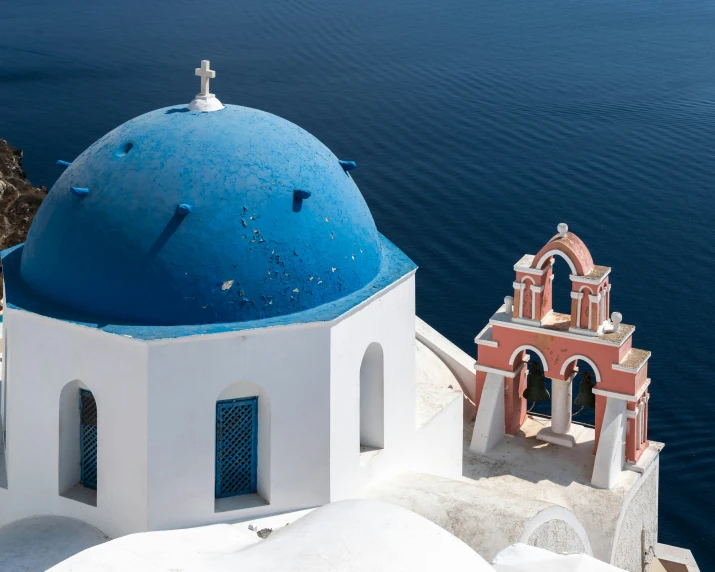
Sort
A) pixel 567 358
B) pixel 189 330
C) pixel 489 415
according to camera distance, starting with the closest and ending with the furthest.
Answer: pixel 189 330 < pixel 567 358 < pixel 489 415

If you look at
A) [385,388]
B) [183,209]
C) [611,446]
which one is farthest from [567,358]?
[183,209]

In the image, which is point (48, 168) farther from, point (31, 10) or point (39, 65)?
point (31, 10)

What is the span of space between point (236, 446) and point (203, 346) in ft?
2.88

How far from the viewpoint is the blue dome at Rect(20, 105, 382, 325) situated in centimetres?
725

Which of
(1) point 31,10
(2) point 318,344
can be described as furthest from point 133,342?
(1) point 31,10

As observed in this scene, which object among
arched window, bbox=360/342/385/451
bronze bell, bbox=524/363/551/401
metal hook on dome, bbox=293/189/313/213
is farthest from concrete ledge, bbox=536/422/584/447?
metal hook on dome, bbox=293/189/313/213

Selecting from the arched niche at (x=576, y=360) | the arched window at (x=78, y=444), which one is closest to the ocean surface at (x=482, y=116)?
the arched niche at (x=576, y=360)

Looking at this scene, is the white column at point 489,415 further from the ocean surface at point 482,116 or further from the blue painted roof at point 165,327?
the blue painted roof at point 165,327

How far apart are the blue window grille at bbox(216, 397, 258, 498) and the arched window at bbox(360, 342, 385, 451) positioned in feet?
3.64

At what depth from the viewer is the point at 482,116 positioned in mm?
30984

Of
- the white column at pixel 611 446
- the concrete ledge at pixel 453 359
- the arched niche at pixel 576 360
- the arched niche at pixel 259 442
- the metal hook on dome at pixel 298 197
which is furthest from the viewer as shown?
the concrete ledge at pixel 453 359

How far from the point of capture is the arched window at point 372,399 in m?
8.33

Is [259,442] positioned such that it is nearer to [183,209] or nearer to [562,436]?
[183,209]

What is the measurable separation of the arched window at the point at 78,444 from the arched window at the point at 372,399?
2026 millimetres
